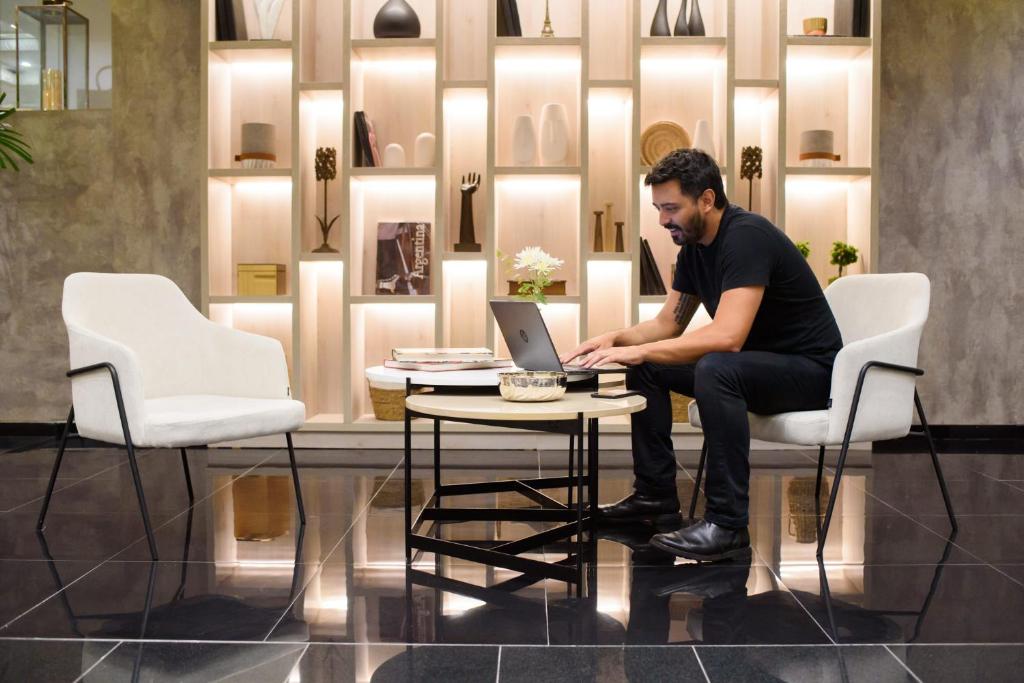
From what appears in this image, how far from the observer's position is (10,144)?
16.4 ft

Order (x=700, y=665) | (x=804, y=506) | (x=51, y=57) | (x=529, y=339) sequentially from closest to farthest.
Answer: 1. (x=700, y=665)
2. (x=529, y=339)
3. (x=804, y=506)
4. (x=51, y=57)

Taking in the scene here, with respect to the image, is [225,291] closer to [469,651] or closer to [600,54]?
[600,54]

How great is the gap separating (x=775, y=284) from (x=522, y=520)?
1080 mm

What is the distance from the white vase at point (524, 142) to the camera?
4816 millimetres

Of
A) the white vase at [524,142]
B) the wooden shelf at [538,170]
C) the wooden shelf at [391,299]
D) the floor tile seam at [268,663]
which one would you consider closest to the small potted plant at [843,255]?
the wooden shelf at [538,170]

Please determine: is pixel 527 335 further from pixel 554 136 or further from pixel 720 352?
pixel 554 136

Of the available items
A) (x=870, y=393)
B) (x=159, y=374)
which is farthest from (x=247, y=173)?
(x=870, y=393)

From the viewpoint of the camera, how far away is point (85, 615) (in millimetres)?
2229

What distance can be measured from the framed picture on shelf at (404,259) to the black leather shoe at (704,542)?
7.98ft

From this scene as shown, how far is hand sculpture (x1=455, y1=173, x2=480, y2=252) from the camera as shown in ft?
15.7

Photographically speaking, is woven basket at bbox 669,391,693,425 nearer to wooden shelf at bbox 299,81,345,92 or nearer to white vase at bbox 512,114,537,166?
white vase at bbox 512,114,537,166

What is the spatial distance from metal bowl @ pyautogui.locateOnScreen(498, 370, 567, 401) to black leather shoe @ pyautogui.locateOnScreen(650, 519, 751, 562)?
554 mm

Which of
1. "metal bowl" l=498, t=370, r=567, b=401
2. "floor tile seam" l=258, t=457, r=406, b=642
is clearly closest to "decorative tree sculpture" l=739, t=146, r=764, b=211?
"floor tile seam" l=258, t=457, r=406, b=642

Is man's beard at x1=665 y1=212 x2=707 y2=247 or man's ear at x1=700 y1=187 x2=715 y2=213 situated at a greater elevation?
man's ear at x1=700 y1=187 x2=715 y2=213
